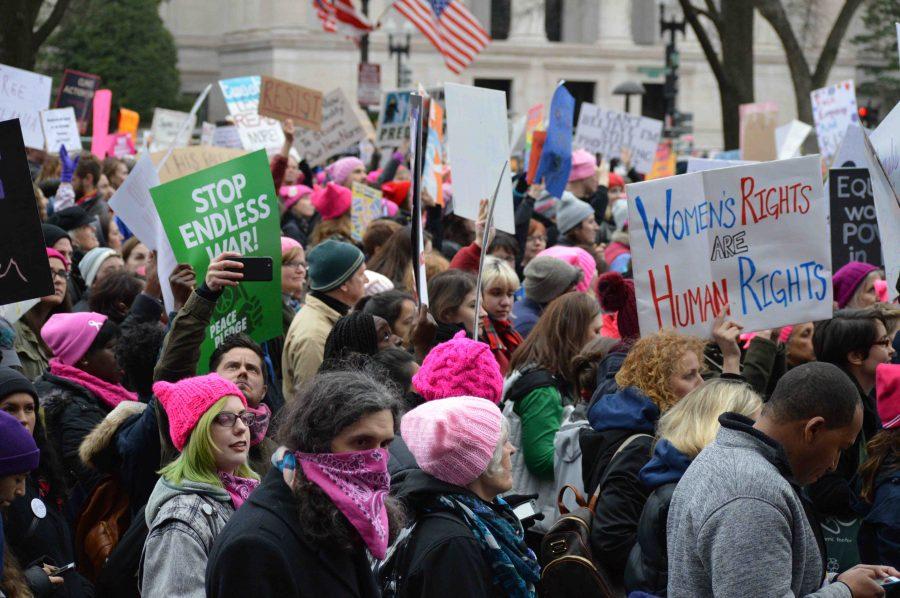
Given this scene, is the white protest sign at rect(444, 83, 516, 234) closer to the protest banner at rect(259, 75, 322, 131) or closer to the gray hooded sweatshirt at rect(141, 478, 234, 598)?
the gray hooded sweatshirt at rect(141, 478, 234, 598)

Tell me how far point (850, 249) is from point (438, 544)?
4799 mm

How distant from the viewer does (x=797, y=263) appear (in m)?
5.36

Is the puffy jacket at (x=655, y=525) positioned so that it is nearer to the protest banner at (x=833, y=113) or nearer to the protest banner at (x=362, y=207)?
the protest banner at (x=362, y=207)

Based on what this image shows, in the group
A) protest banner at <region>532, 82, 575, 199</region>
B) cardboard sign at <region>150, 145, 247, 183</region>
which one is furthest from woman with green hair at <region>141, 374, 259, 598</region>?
protest banner at <region>532, 82, 575, 199</region>

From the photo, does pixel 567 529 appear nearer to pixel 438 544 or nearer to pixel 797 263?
pixel 438 544

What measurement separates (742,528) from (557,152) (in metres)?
7.17

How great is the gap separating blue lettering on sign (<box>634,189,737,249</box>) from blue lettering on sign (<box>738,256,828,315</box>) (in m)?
0.23

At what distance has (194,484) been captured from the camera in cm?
379

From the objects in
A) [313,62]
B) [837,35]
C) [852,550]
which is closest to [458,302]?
[852,550]

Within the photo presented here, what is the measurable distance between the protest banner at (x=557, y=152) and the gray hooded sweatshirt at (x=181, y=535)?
658 centimetres

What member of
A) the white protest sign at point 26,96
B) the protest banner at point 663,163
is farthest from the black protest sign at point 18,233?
the protest banner at point 663,163

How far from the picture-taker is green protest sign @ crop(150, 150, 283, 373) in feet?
17.5

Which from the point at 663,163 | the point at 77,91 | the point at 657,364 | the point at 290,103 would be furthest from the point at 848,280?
the point at 77,91

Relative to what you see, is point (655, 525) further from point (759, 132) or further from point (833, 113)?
point (759, 132)
